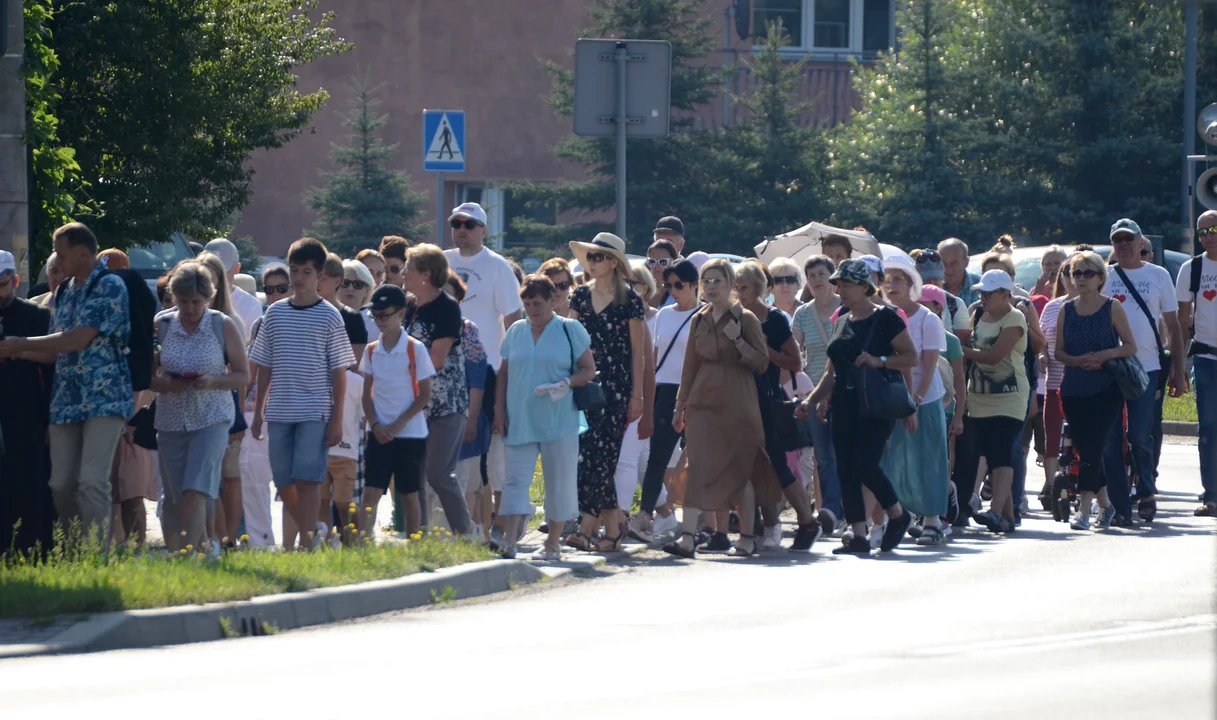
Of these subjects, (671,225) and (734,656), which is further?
(671,225)

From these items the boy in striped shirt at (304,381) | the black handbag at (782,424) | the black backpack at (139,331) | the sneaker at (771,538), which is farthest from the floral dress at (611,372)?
the black backpack at (139,331)

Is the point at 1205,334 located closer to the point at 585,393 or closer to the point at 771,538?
the point at 771,538

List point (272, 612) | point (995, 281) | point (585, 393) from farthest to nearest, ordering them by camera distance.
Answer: point (995, 281), point (585, 393), point (272, 612)

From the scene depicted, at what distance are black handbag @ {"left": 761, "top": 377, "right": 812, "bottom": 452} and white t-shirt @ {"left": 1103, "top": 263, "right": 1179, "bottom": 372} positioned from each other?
308cm

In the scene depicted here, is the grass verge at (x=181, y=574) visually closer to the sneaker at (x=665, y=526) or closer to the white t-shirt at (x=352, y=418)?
the white t-shirt at (x=352, y=418)

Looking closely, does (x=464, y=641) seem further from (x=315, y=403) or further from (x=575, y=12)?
(x=575, y=12)

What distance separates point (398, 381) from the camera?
1176 centimetres

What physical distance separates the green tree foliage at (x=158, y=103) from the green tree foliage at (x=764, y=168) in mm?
19813

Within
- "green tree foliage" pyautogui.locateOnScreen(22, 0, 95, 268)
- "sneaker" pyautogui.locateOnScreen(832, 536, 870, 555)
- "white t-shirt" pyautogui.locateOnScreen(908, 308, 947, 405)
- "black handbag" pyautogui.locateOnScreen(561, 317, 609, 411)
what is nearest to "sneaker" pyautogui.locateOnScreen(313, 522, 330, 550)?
"black handbag" pyautogui.locateOnScreen(561, 317, 609, 411)

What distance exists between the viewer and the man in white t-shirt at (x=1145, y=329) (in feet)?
47.8

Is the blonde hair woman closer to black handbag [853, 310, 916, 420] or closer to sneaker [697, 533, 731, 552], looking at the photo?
sneaker [697, 533, 731, 552]

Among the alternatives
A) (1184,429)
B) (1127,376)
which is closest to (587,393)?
(1127,376)

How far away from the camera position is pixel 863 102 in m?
45.5

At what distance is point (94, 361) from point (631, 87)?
5709 millimetres
